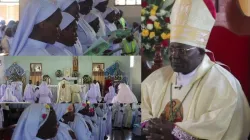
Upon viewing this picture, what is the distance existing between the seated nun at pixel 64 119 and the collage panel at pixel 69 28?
1.05 feet

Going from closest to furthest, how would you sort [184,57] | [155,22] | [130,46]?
1. [184,57]
2. [155,22]
3. [130,46]

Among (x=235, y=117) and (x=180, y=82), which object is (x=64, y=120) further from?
(x=235, y=117)

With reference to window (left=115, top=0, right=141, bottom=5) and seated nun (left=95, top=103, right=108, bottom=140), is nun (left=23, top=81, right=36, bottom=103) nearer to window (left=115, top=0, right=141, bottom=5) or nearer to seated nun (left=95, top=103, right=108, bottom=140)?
seated nun (left=95, top=103, right=108, bottom=140)

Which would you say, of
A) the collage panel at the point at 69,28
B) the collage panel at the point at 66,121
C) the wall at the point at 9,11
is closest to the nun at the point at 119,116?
the collage panel at the point at 66,121

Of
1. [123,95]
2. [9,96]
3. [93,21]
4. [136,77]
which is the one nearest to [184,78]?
[136,77]

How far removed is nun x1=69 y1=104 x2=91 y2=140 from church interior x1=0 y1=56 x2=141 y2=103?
0.50 ft

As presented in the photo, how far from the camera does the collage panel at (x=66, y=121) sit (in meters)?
2.34

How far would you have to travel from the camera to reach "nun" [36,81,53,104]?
2.32m

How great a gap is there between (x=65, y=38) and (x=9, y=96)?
1.60 feet

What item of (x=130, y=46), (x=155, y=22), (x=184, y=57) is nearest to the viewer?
(x=184, y=57)

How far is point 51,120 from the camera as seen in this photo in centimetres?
237

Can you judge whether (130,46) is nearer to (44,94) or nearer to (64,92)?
(64,92)

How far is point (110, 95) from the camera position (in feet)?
7.62

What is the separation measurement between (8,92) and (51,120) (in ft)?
1.01
